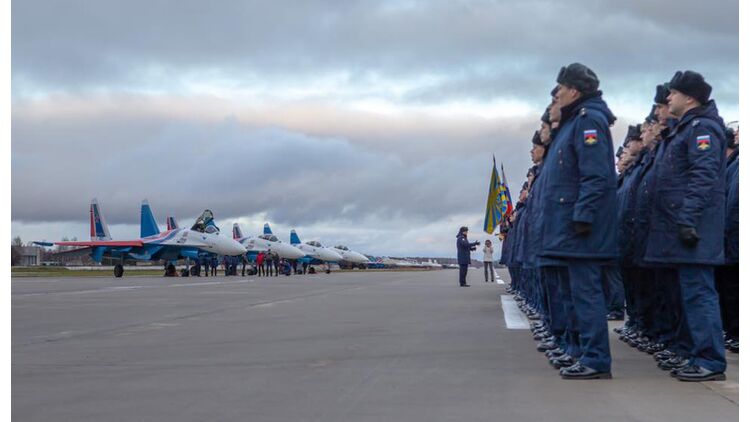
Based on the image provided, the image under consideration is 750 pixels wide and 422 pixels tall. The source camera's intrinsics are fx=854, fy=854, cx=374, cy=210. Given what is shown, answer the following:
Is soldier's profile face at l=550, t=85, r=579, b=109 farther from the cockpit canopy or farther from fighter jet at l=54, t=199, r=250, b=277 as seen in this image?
the cockpit canopy

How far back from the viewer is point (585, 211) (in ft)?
19.7

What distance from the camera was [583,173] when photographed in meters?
6.10

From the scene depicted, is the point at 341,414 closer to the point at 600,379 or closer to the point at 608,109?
the point at 600,379

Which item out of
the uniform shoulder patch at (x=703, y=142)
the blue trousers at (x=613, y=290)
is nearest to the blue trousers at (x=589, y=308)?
the uniform shoulder patch at (x=703, y=142)

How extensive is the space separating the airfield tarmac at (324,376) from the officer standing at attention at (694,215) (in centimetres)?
29

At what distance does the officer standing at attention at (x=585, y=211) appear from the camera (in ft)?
19.8

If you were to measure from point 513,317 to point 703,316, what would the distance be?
20.3 feet

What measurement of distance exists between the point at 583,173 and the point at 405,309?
306 inches

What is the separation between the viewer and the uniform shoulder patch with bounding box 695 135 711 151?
6113 millimetres

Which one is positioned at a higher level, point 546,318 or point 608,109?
point 608,109

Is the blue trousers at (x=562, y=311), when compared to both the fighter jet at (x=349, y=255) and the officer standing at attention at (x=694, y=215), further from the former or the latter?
the fighter jet at (x=349, y=255)

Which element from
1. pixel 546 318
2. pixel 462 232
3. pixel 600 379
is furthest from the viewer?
pixel 462 232

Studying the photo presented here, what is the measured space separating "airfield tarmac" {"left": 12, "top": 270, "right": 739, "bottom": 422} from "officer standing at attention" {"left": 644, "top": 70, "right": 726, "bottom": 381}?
29cm
